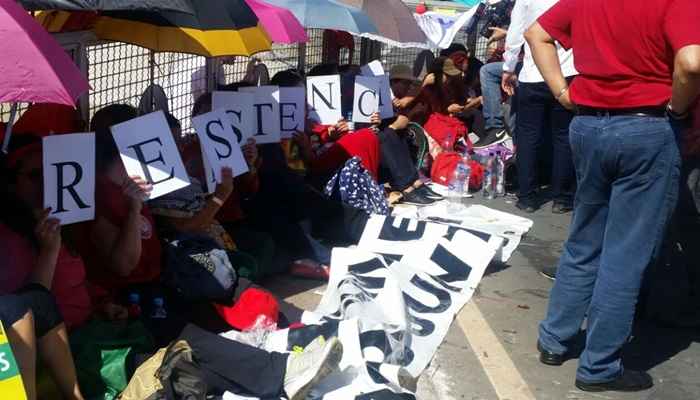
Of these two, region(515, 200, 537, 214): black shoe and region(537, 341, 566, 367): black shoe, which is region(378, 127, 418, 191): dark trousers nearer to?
region(515, 200, 537, 214): black shoe

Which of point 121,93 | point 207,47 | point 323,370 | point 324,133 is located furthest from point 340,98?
point 323,370

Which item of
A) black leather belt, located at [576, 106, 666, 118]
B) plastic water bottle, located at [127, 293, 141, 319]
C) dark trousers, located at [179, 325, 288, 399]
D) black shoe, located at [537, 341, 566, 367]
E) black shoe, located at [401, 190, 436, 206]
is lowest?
black shoe, located at [401, 190, 436, 206]

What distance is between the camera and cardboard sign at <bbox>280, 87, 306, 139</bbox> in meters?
6.63

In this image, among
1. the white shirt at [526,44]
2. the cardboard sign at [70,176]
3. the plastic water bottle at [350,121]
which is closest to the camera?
the cardboard sign at [70,176]

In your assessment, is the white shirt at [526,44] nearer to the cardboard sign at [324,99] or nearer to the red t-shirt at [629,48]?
the cardboard sign at [324,99]

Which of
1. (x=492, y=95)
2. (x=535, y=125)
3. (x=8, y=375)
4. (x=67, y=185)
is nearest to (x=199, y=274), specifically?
(x=67, y=185)

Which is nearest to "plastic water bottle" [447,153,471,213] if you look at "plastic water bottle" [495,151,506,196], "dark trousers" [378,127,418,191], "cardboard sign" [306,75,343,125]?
"plastic water bottle" [495,151,506,196]

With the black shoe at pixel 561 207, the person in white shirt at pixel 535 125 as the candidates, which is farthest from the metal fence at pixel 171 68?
the black shoe at pixel 561 207

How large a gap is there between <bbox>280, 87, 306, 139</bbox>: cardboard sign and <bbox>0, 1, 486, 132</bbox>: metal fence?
2.49 feet

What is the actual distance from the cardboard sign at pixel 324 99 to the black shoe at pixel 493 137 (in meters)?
2.54

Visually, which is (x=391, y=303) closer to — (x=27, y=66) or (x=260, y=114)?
(x=260, y=114)

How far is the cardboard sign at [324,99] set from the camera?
7254mm

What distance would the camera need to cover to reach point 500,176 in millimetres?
8898

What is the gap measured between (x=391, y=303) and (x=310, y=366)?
109 centimetres
